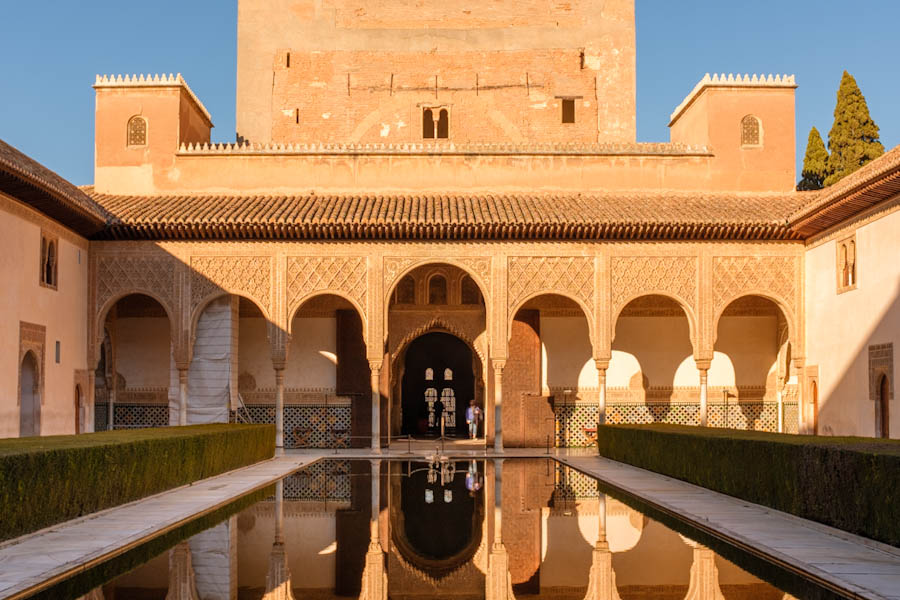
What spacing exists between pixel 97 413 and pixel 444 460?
7259 mm

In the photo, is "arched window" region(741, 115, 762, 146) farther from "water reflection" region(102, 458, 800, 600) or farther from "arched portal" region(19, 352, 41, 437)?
"arched portal" region(19, 352, 41, 437)

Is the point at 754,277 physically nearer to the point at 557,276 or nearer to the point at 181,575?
the point at 557,276

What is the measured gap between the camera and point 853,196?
15.5 metres

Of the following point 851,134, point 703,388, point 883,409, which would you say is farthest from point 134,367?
point 851,134

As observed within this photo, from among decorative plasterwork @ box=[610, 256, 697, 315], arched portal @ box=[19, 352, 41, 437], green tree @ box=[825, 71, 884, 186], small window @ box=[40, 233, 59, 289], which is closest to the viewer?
arched portal @ box=[19, 352, 41, 437]

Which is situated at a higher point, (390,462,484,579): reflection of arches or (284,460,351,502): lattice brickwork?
(390,462,484,579): reflection of arches

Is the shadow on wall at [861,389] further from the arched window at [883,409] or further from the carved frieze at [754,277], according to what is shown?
the carved frieze at [754,277]

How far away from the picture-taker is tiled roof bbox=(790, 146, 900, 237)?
14.3 meters

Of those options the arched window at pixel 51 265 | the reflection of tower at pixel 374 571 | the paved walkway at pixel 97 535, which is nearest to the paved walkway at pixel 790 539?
the reflection of tower at pixel 374 571

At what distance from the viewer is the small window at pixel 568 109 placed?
2430 centimetres

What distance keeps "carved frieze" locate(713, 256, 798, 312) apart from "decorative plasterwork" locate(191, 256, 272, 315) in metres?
8.02

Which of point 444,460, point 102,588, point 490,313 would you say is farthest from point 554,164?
point 102,588

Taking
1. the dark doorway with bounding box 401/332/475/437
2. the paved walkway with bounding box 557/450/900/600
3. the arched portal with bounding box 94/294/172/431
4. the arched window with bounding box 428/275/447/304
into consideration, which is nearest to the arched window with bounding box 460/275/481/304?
the arched window with bounding box 428/275/447/304

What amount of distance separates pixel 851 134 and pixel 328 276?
1517cm
